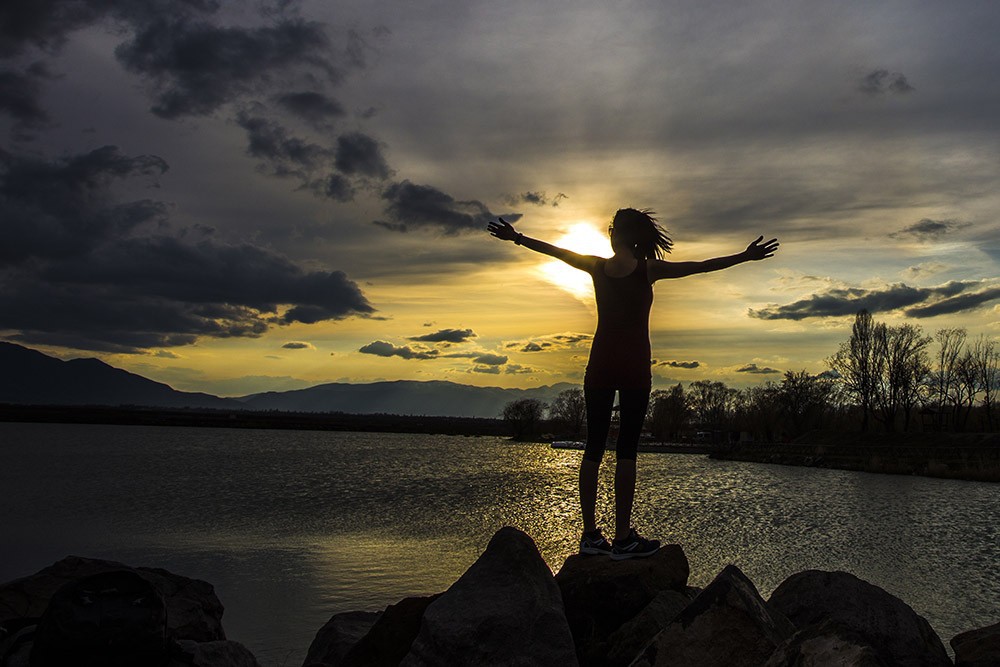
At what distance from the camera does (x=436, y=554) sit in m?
18.9

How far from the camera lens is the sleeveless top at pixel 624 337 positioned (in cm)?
623

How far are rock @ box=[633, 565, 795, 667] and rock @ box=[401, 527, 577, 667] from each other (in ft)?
2.68

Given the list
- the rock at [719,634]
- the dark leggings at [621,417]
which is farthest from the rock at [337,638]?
the rock at [719,634]

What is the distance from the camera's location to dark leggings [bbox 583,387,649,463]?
20.7ft

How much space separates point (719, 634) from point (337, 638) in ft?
14.8

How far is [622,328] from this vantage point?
6.28 metres

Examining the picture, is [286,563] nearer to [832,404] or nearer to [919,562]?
[919,562]

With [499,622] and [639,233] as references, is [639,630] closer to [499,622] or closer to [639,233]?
[499,622]

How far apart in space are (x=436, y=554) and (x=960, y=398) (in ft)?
344

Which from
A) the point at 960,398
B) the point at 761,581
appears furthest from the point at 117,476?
the point at 960,398

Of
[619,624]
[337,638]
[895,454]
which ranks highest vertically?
[619,624]

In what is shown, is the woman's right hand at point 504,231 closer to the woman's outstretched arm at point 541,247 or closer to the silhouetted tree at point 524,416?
the woman's outstretched arm at point 541,247

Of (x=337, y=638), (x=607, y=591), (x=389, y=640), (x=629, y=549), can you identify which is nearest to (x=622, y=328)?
(x=629, y=549)

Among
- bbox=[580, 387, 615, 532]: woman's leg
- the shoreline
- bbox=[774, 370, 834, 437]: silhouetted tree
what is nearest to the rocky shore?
bbox=[580, 387, 615, 532]: woman's leg
